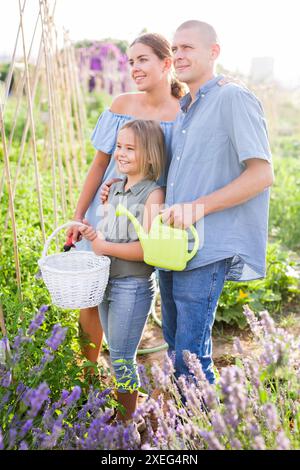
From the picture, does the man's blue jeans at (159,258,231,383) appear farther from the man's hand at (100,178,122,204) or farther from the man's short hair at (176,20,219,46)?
the man's short hair at (176,20,219,46)

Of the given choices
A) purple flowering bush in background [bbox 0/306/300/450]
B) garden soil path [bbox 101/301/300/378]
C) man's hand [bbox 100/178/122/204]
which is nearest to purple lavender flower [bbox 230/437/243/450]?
purple flowering bush in background [bbox 0/306/300/450]

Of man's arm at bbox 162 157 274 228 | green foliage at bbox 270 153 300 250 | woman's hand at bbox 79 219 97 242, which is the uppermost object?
man's arm at bbox 162 157 274 228

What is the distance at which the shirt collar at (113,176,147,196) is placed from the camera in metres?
2.18

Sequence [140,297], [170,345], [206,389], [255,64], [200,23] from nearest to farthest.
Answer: [206,389]
[200,23]
[140,297]
[170,345]
[255,64]

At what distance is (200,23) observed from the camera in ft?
6.39

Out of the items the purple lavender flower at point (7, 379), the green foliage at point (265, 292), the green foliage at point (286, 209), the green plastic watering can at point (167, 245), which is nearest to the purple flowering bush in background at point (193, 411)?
the purple lavender flower at point (7, 379)

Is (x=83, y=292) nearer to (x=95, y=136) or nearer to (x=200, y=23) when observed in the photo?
(x=95, y=136)

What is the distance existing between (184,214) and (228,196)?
6.2 inches

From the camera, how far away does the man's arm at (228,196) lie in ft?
6.10

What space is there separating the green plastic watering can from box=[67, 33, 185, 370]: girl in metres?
0.44

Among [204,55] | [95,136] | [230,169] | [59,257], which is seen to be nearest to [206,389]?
[230,169]

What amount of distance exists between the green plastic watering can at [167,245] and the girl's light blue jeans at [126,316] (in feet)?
0.76

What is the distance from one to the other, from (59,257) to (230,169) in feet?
2.50

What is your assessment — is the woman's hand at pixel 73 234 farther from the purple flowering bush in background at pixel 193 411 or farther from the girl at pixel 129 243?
the purple flowering bush in background at pixel 193 411
